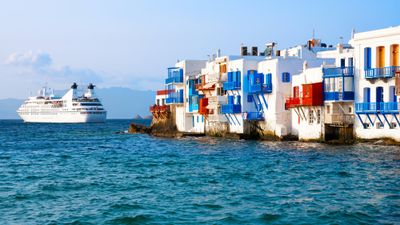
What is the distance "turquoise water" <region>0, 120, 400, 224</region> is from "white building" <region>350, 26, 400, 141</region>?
2524mm

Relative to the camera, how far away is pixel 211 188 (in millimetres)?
29125

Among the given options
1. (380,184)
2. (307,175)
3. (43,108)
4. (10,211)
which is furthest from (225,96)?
(43,108)

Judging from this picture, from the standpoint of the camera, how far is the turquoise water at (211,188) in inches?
888

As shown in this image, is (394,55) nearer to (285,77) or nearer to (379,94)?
(379,94)

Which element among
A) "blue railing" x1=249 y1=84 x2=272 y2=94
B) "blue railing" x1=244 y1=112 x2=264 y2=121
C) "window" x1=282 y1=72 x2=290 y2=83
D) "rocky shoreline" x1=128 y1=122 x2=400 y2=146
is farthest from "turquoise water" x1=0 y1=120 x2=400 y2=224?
"blue railing" x1=244 y1=112 x2=264 y2=121

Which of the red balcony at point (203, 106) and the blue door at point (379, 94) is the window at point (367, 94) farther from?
the red balcony at point (203, 106)

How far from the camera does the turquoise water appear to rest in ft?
74.0

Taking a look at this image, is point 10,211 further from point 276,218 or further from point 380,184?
point 380,184

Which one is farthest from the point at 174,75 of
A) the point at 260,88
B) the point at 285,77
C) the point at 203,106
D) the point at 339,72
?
the point at 339,72

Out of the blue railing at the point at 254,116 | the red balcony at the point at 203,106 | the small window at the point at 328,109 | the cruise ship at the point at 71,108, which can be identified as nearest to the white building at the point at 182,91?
the red balcony at the point at 203,106

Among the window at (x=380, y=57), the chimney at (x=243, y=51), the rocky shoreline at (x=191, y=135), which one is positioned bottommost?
the rocky shoreline at (x=191, y=135)

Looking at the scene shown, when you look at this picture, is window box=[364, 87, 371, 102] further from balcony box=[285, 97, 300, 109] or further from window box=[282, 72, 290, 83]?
window box=[282, 72, 290, 83]

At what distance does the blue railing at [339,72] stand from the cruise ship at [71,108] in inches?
5114

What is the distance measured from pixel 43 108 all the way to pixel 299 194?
171186 mm
